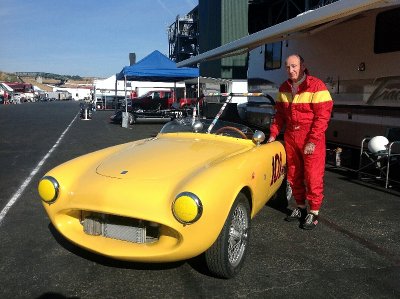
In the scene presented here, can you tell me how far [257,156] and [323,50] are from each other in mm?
5666

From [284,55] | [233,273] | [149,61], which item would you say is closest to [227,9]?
[149,61]

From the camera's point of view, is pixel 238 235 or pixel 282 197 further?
pixel 282 197

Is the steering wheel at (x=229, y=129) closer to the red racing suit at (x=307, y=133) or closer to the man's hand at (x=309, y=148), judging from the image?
the red racing suit at (x=307, y=133)

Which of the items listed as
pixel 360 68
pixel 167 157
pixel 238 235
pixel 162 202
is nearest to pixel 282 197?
pixel 238 235

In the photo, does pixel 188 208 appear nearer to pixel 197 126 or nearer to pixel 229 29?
pixel 197 126

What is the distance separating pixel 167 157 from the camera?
3549 millimetres

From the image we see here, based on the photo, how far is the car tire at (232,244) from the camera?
289 cm

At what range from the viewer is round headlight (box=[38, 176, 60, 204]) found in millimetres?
3122

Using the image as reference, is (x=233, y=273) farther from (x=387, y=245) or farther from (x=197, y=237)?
(x=387, y=245)

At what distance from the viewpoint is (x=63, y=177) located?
10.7ft

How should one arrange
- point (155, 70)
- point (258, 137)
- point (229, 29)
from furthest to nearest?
point (229, 29) → point (155, 70) → point (258, 137)

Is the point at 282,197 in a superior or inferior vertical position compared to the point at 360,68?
inferior

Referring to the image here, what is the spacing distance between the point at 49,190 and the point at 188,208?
127cm

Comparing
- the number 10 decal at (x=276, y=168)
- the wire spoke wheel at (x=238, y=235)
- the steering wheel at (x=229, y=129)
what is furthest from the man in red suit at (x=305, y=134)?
the wire spoke wheel at (x=238, y=235)
